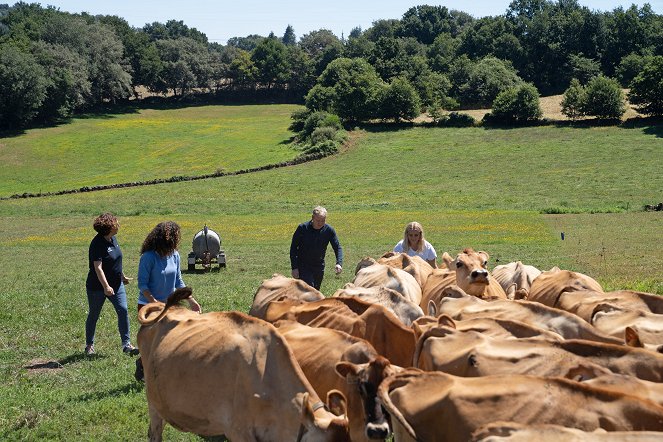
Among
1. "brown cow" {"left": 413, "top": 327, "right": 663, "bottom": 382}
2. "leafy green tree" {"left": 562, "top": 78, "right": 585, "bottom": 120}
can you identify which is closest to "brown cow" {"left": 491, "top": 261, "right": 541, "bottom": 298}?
"brown cow" {"left": 413, "top": 327, "right": 663, "bottom": 382}

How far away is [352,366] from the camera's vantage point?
7.15m

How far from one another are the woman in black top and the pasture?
425 millimetres

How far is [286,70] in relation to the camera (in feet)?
454

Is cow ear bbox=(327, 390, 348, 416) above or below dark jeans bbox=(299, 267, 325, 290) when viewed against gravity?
above

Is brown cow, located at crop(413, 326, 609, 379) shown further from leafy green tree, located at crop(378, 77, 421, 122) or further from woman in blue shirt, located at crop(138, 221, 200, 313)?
leafy green tree, located at crop(378, 77, 421, 122)

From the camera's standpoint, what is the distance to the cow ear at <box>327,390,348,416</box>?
22.8 feet

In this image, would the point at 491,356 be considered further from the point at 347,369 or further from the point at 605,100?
the point at 605,100

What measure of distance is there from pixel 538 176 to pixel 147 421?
191 feet

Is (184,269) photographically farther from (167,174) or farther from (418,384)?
(167,174)

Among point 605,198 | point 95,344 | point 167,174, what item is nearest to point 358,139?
point 167,174

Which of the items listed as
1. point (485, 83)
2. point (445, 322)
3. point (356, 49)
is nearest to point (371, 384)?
point (445, 322)

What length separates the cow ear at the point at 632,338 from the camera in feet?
27.0

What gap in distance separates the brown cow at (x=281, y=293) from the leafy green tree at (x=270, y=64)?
12617cm

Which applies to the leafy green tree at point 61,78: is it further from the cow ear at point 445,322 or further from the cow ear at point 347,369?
the cow ear at point 347,369
